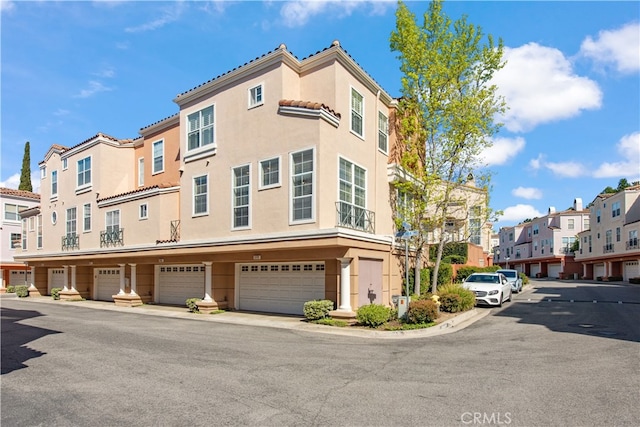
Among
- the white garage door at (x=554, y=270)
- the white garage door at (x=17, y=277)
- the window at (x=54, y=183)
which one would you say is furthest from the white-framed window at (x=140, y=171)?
the white garage door at (x=554, y=270)

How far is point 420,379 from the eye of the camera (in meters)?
7.88

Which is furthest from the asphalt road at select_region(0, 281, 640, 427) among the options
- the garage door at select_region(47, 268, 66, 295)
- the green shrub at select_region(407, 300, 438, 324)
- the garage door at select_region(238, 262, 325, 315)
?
the garage door at select_region(47, 268, 66, 295)

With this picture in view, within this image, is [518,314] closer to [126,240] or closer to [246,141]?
[246,141]

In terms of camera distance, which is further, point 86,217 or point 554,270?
point 554,270

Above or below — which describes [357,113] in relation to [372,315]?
above

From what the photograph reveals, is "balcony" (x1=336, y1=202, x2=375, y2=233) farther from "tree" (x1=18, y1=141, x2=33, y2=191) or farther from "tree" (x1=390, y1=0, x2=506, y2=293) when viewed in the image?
"tree" (x1=18, y1=141, x2=33, y2=191)

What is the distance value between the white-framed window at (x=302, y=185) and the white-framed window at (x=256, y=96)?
10.1ft

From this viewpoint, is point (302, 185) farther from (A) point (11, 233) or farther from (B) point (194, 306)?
(A) point (11, 233)

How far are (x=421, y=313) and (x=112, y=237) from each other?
1831 centimetres

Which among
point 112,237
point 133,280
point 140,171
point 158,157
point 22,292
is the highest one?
point 158,157

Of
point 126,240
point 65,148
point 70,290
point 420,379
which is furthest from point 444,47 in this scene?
point 70,290

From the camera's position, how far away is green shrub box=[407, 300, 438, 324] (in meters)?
14.5

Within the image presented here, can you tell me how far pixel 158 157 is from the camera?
78.2 ft

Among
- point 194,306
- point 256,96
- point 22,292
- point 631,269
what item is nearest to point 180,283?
point 194,306
